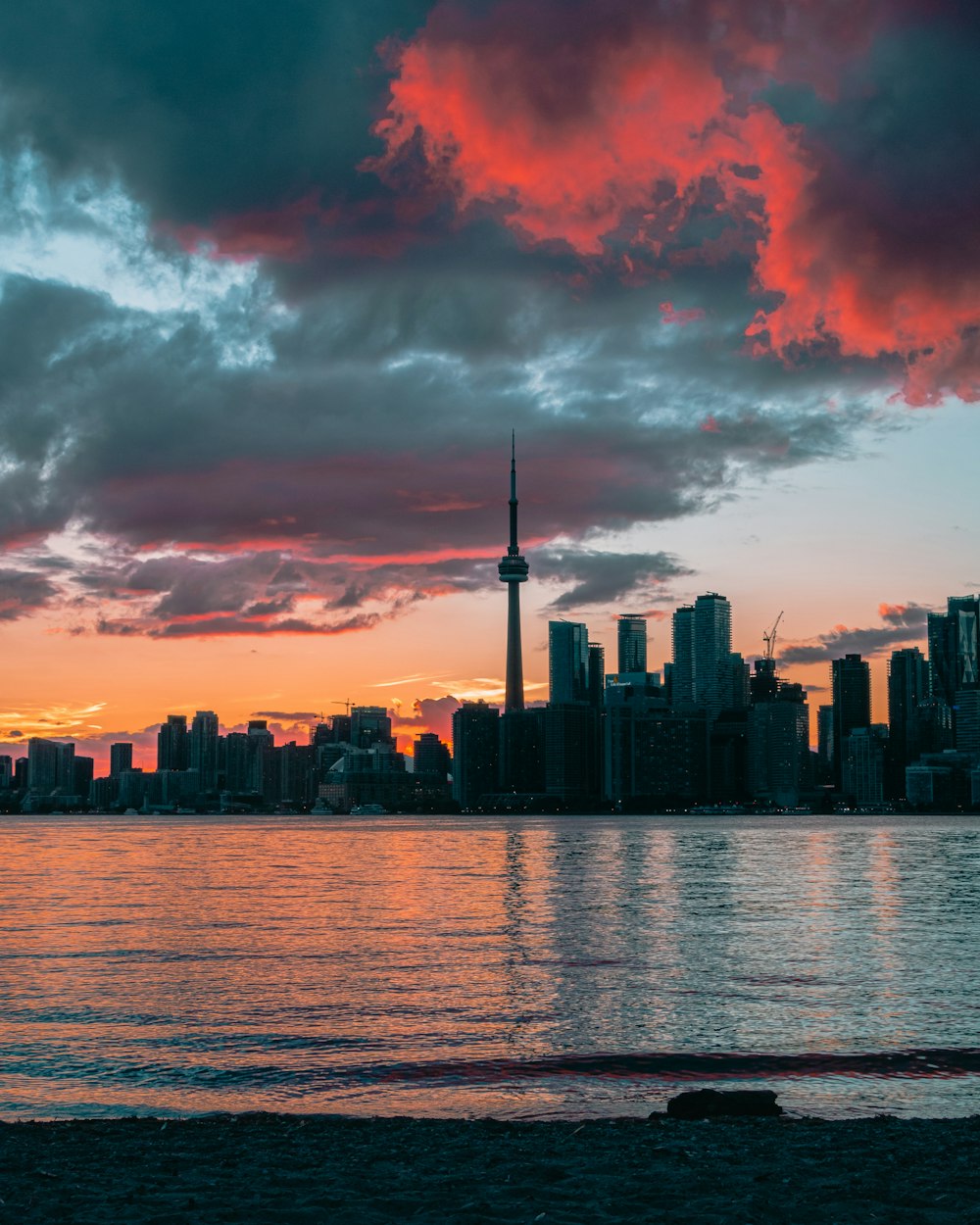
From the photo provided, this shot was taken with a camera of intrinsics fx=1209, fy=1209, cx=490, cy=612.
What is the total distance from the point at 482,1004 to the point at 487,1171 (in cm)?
2509

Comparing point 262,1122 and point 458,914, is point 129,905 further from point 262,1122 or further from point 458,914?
point 262,1122

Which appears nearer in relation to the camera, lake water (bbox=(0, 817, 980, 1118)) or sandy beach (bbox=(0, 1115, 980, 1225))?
sandy beach (bbox=(0, 1115, 980, 1225))

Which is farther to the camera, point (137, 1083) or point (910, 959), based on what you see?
point (910, 959)

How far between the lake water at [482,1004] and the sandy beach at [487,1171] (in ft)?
15.9

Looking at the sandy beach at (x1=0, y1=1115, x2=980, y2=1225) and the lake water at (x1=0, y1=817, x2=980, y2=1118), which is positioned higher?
the sandy beach at (x1=0, y1=1115, x2=980, y2=1225)

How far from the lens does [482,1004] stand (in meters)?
45.9

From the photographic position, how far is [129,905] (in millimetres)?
94250

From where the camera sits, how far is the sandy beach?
18.5m

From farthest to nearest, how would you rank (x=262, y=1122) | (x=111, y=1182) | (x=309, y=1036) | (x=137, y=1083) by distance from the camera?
(x=309, y=1036) < (x=137, y=1083) < (x=262, y=1122) < (x=111, y=1182)

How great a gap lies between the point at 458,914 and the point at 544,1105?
57373 mm

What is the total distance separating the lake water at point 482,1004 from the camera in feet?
106

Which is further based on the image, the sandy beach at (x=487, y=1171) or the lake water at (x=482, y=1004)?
the lake water at (x=482, y=1004)

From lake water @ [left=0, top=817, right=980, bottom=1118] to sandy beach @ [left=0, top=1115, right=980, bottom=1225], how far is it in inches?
191

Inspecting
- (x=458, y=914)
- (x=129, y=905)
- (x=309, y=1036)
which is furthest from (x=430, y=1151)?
(x=129, y=905)
